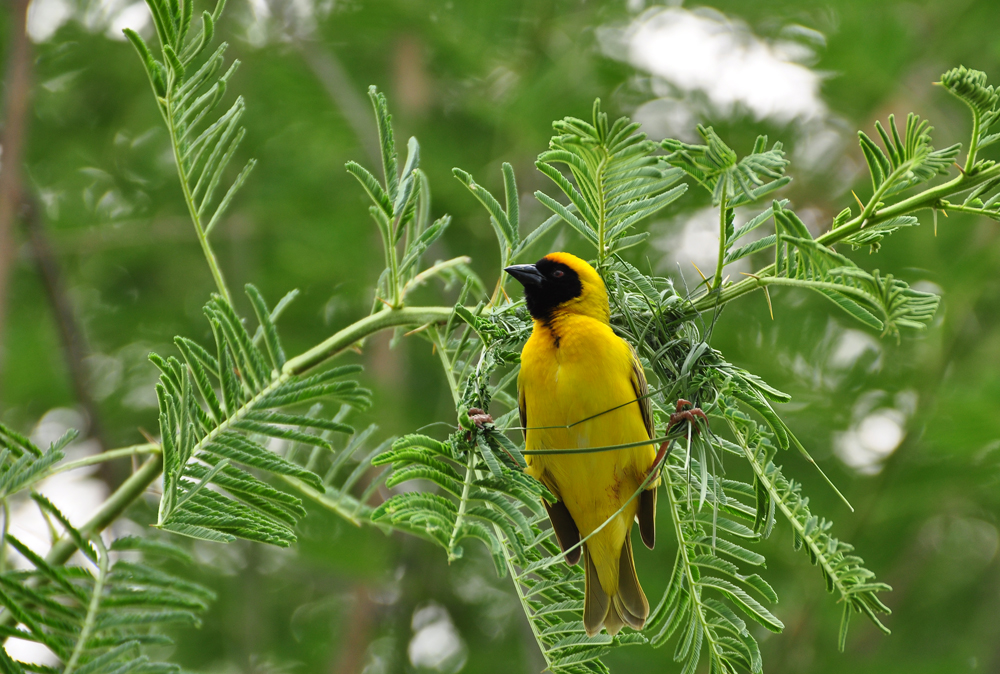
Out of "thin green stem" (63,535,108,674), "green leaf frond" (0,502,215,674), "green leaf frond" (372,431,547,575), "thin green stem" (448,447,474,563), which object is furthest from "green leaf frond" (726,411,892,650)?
"thin green stem" (63,535,108,674)

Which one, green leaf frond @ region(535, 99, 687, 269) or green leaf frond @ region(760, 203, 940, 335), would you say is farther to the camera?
green leaf frond @ region(535, 99, 687, 269)

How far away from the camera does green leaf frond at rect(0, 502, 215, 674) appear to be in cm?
160

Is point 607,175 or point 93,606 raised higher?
point 607,175

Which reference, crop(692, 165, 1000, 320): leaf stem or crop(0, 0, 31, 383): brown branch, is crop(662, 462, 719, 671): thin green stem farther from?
crop(0, 0, 31, 383): brown branch

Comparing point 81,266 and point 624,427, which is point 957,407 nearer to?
point 624,427

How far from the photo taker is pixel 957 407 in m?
3.57

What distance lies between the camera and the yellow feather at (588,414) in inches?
91.4

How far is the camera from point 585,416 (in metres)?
2.37

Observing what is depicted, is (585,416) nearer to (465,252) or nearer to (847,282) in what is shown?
(847,282)

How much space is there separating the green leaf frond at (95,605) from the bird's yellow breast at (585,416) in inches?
39.6

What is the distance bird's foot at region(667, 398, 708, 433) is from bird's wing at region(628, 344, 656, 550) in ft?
0.68

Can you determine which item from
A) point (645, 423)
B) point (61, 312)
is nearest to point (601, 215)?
point (645, 423)

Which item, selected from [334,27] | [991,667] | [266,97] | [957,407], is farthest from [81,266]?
[991,667]

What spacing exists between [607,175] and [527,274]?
892 millimetres
